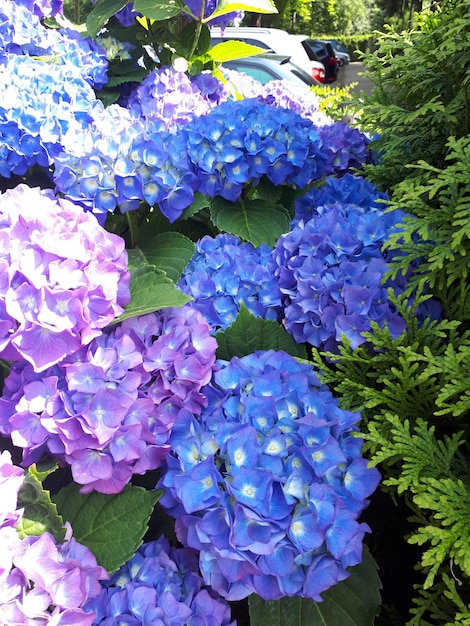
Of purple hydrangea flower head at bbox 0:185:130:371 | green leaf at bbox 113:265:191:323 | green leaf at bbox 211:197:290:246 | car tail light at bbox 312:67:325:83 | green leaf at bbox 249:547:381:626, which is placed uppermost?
purple hydrangea flower head at bbox 0:185:130:371

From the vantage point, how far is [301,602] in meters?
1.01

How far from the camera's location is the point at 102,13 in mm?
2117

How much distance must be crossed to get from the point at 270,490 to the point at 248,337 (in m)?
0.42

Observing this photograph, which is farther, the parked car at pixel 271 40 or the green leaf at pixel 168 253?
the parked car at pixel 271 40

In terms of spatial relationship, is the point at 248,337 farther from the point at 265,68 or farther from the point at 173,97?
the point at 265,68

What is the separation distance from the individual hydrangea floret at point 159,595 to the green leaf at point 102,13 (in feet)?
6.05

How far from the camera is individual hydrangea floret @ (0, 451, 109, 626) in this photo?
2.58ft

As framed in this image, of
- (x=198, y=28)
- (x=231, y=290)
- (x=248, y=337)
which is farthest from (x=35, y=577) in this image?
(x=198, y=28)

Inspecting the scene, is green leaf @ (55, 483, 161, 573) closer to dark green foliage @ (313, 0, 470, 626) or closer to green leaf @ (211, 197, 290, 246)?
dark green foliage @ (313, 0, 470, 626)

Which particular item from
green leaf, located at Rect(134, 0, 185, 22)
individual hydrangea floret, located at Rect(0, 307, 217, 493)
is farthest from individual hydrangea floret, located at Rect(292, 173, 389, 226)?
green leaf, located at Rect(134, 0, 185, 22)

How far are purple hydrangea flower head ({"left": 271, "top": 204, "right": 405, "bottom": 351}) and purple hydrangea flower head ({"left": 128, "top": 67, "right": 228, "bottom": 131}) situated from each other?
65 cm

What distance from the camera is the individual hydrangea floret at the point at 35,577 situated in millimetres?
786

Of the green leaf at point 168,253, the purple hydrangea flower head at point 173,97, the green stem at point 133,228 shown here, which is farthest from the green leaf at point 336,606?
the purple hydrangea flower head at point 173,97

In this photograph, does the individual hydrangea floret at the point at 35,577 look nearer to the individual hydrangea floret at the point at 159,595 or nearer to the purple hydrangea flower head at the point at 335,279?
the individual hydrangea floret at the point at 159,595
